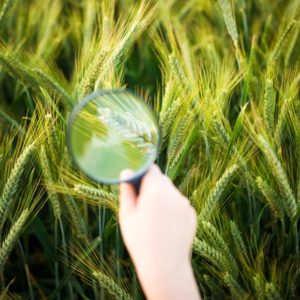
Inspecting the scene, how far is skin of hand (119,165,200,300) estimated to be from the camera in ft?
1.96

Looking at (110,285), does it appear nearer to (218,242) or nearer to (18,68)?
(218,242)

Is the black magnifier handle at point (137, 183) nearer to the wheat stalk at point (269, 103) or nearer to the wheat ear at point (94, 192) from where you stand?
the wheat ear at point (94, 192)

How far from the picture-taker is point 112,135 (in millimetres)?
738

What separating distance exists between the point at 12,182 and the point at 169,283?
22.0 inches

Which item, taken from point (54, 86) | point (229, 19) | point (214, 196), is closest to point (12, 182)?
point (54, 86)

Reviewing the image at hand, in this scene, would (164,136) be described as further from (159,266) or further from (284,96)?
(159,266)

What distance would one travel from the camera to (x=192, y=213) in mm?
638

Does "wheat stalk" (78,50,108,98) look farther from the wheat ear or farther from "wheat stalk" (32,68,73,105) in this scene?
the wheat ear

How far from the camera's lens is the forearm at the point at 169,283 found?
59 cm

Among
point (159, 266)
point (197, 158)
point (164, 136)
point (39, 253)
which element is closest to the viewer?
point (159, 266)

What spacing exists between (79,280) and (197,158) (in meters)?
0.39

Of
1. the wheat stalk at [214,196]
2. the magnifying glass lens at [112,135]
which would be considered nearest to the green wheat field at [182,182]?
the wheat stalk at [214,196]

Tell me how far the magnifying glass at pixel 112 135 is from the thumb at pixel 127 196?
0.03 meters

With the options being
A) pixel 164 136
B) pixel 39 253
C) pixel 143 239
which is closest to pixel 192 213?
Result: pixel 143 239
